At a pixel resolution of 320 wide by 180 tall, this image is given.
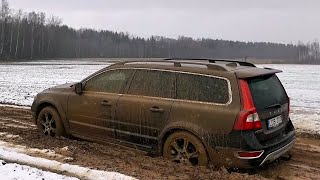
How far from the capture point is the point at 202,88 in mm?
5930

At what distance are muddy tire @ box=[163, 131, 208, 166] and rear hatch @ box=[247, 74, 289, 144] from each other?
85cm

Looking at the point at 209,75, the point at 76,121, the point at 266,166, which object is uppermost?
the point at 209,75

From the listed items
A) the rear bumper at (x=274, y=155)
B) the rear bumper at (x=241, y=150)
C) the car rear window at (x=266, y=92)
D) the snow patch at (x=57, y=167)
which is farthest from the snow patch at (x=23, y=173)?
the car rear window at (x=266, y=92)

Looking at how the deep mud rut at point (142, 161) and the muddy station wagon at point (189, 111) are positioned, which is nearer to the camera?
the deep mud rut at point (142, 161)

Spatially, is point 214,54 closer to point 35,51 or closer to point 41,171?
point 35,51

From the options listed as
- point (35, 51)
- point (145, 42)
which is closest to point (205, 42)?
point (145, 42)

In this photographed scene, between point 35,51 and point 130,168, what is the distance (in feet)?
344

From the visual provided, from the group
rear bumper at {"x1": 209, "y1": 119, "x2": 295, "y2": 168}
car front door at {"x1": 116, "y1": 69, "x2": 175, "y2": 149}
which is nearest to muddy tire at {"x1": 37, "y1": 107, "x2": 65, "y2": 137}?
car front door at {"x1": 116, "y1": 69, "x2": 175, "y2": 149}

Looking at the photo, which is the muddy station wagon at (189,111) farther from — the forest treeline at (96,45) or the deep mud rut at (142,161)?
the forest treeline at (96,45)

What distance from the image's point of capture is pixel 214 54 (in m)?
181

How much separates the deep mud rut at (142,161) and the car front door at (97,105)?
0.83 feet

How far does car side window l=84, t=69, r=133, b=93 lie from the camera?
6.85 meters

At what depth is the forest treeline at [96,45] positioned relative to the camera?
96.7 meters

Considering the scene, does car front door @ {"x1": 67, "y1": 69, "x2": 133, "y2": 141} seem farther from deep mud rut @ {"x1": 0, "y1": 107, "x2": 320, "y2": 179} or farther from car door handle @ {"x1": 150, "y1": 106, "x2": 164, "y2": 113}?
car door handle @ {"x1": 150, "y1": 106, "x2": 164, "y2": 113}
